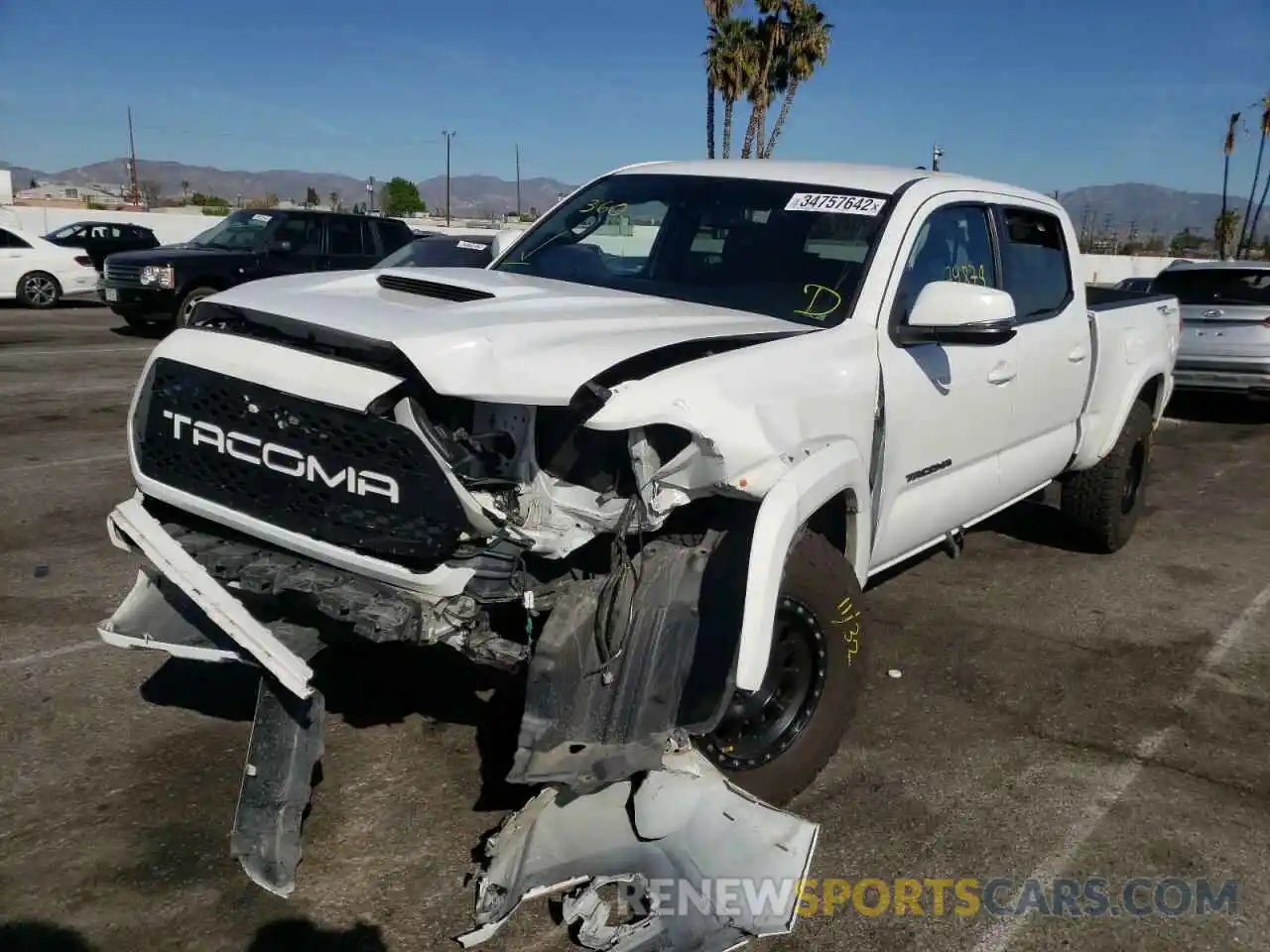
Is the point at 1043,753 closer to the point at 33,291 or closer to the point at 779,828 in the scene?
the point at 779,828

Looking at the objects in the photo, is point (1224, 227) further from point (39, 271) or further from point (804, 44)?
point (39, 271)

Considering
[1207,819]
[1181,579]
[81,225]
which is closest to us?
[1207,819]

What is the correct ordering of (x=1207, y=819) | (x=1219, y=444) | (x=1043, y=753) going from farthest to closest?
1. (x=1219, y=444)
2. (x=1043, y=753)
3. (x=1207, y=819)

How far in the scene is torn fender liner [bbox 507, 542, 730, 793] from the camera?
281cm

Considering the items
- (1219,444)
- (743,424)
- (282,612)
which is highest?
(743,424)

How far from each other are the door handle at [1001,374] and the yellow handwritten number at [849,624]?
1.45 metres

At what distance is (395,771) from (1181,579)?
4.55m

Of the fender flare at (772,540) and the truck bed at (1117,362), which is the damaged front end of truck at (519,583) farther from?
the truck bed at (1117,362)

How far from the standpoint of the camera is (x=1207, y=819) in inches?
140

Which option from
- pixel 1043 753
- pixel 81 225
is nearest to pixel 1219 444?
pixel 1043 753

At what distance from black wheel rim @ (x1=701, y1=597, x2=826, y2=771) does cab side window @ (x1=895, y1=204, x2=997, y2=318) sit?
1.30 m

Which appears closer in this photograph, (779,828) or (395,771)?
(779,828)

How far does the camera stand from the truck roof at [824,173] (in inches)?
171

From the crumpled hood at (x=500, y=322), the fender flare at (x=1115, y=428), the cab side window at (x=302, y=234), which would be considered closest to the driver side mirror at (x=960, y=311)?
the crumpled hood at (x=500, y=322)
